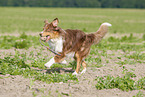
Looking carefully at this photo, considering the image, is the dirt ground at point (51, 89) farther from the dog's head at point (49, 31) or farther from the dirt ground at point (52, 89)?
the dog's head at point (49, 31)

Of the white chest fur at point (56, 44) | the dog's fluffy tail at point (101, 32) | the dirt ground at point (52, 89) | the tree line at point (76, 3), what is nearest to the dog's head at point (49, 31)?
the white chest fur at point (56, 44)

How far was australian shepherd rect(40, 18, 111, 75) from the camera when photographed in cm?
661

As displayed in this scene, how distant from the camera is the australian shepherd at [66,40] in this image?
21.7 ft

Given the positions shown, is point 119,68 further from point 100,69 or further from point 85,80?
point 85,80

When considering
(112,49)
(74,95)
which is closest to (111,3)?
(112,49)

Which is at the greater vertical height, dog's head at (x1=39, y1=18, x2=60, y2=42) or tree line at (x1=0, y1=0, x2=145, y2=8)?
dog's head at (x1=39, y1=18, x2=60, y2=42)

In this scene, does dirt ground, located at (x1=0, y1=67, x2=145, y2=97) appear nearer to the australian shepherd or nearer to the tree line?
the australian shepherd

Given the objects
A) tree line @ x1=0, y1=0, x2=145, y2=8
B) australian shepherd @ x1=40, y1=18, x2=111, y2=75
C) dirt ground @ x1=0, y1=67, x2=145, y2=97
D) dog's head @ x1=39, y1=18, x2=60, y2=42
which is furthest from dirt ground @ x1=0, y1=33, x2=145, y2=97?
tree line @ x1=0, y1=0, x2=145, y2=8

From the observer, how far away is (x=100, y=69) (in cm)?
825

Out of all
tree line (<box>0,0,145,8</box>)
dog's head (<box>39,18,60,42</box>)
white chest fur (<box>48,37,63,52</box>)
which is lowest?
tree line (<box>0,0,145,8</box>)

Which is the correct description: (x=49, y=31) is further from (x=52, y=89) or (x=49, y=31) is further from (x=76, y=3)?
(x=76, y=3)

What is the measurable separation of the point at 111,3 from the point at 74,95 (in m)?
105

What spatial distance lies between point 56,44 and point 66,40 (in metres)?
0.34

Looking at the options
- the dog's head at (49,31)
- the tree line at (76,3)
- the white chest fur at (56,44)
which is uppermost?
the dog's head at (49,31)
